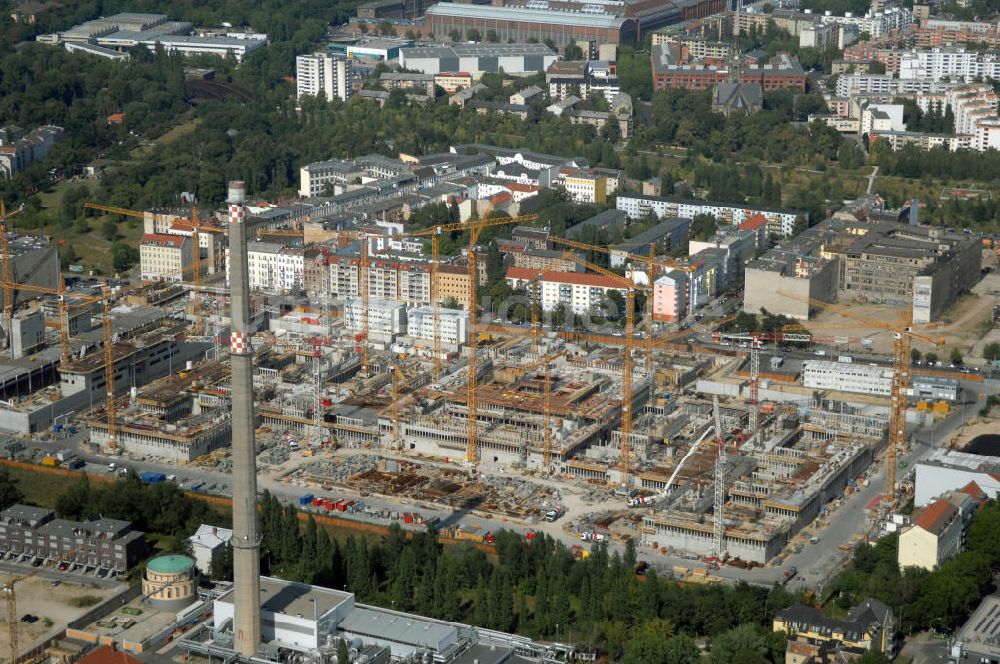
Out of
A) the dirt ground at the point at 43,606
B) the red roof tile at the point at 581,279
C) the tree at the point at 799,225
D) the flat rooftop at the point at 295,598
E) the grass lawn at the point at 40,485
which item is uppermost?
the tree at the point at 799,225

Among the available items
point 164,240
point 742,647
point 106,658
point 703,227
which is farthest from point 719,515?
point 164,240

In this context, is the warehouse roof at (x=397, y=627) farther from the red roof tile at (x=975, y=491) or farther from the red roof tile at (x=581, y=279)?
the red roof tile at (x=581, y=279)

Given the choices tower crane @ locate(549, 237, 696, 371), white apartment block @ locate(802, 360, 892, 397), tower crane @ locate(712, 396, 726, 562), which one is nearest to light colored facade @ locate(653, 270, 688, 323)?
tower crane @ locate(549, 237, 696, 371)

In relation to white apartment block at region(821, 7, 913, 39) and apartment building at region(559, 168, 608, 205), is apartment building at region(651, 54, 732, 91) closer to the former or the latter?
white apartment block at region(821, 7, 913, 39)

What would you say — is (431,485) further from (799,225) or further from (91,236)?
(91,236)

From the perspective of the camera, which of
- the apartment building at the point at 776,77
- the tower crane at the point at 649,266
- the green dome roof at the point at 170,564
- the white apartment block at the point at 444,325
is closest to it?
the green dome roof at the point at 170,564

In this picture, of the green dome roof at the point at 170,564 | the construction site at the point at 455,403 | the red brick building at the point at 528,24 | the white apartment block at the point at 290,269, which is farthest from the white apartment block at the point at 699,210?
the green dome roof at the point at 170,564

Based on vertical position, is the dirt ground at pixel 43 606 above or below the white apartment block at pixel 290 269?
below
